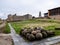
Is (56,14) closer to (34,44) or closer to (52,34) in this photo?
(52,34)

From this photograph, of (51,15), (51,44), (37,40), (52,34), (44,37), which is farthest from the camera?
(51,15)

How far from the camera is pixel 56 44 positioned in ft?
23.9

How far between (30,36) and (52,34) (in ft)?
7.55

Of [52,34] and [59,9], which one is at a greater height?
[59,9]

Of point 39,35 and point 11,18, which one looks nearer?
point 39,35

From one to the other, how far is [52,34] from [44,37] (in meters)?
1.08

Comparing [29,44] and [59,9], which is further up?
[59,9]

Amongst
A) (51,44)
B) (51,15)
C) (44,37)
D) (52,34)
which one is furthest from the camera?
(51,15)

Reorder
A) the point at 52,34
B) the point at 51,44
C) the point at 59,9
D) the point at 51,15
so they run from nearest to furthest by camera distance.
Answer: the point at 51,44, the point at 52,34, the point at 59,9, the point at 51,15

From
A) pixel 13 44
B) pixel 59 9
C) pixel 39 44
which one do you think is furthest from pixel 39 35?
pixel 59 9

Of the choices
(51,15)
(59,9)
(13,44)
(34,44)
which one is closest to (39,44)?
(34,44)

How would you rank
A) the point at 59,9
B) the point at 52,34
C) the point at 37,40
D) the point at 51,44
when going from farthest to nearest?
the point at 59,9 → the point at 52,34 → the point at 37,40 → the point at 51,44

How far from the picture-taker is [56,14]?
117ft

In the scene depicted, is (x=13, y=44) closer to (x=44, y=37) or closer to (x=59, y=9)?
(x=44, y=37)
